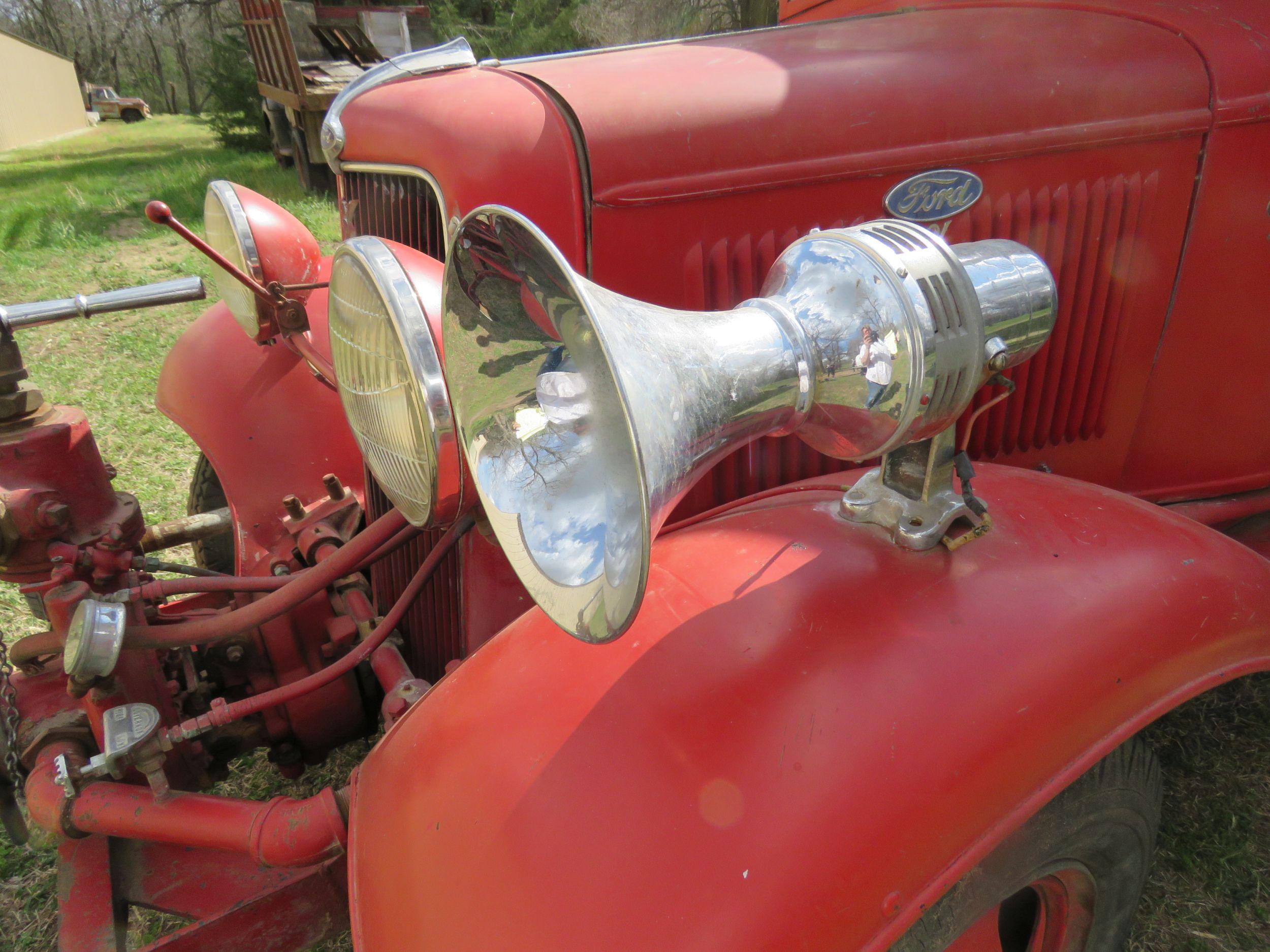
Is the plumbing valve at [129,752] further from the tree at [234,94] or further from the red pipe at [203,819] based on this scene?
the tree at [234,94]

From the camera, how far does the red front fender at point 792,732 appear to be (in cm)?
97

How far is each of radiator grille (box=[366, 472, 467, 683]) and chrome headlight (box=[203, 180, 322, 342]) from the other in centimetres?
42

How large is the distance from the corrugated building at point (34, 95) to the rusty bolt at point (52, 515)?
60.1ft

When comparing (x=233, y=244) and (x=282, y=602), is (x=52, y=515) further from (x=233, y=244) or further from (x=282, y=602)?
(x=233, y=244)

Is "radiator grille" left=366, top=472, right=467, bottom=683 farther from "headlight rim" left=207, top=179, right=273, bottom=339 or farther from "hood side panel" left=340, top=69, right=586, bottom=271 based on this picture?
"hood side panel" left=340, top=69, right=586, bottom=271

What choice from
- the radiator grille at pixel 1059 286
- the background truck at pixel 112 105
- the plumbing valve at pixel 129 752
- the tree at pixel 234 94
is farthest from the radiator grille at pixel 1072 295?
the background truck at pixel 112 105

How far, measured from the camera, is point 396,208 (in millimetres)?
1644

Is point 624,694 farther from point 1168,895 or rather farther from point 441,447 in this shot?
point 1168,895

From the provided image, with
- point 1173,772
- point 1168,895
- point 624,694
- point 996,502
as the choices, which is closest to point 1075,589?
point 996,502

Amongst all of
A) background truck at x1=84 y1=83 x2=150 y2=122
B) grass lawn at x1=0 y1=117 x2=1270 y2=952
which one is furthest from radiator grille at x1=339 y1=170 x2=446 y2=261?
background truck at x1=84 y1=83 x2=150 y2=122

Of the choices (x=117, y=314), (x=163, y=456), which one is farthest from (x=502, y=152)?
(x=117, y=314)

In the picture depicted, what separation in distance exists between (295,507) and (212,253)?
575mm

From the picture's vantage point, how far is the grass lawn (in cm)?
186

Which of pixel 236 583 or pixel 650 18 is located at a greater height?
pixel 650 18
